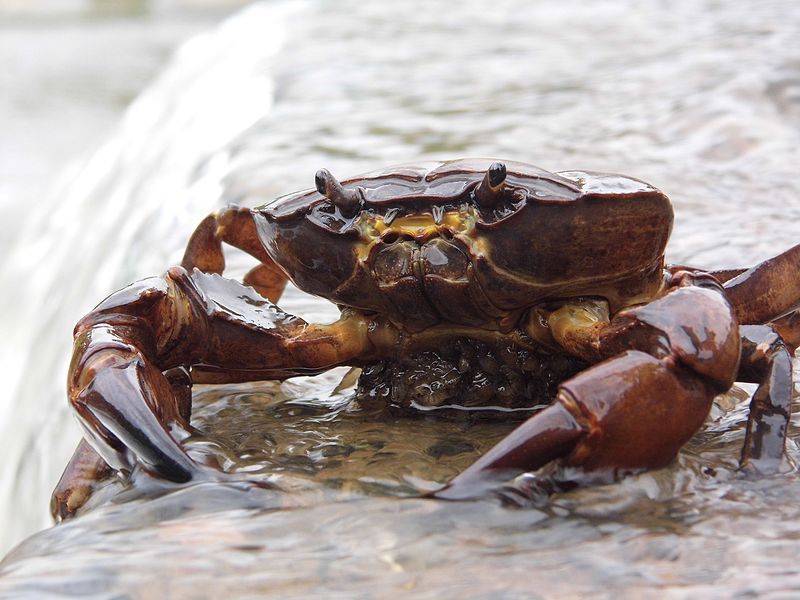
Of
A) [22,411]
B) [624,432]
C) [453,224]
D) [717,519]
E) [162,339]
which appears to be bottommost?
[22,411]

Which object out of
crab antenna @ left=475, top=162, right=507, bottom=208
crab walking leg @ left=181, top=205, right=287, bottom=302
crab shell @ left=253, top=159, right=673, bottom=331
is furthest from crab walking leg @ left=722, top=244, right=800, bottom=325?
crab walking leg @ left=181, top=205, right=287, bottom=302

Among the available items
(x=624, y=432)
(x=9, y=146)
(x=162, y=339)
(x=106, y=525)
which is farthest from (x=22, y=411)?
(x=9, y=146)

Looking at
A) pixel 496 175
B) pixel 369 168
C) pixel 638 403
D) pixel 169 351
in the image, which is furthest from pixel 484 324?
pixel 369 168

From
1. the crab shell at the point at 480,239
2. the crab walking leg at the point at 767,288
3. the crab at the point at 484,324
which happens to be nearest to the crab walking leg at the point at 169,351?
the crab at the point at 484,324

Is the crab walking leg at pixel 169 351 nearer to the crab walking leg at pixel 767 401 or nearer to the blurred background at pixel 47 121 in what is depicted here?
the crab walking leg at pixel 767 401

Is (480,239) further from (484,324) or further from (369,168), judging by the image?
(369,168)

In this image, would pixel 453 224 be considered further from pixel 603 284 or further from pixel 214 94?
pixel 214 94
